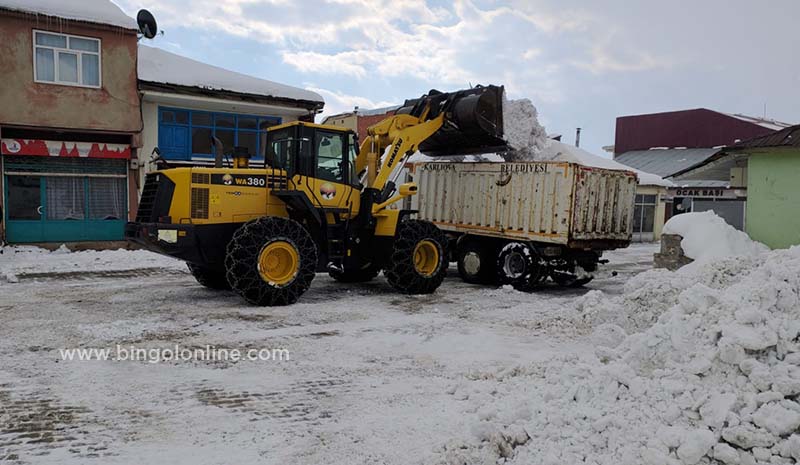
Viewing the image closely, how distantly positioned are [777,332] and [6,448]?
590cm

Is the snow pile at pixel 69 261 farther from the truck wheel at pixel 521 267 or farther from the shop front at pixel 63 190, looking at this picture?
the truck wheel at pixel 521 267

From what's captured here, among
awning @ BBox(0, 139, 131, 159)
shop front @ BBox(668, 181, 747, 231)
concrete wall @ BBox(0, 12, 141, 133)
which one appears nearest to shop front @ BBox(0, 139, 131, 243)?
awning @ BBox(0, 139, 131, 159)

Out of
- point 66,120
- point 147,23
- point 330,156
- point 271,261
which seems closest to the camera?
point 271,261

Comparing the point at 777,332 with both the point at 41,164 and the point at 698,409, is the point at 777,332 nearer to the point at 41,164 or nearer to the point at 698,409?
the point at 698,409

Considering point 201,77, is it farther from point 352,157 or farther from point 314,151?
→ point 314,151

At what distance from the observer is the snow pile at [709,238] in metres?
11.2

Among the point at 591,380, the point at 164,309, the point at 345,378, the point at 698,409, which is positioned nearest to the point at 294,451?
the point at 345,378

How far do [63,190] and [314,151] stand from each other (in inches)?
437

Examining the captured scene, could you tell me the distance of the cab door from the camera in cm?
1008

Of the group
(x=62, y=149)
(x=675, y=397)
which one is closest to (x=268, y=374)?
(x=675, y=397)

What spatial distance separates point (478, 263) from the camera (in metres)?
12.7

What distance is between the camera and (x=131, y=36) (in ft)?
58.0

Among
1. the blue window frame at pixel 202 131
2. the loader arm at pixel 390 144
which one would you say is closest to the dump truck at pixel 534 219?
the loader arm at pixel 390 144

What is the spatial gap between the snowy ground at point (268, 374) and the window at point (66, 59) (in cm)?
822
